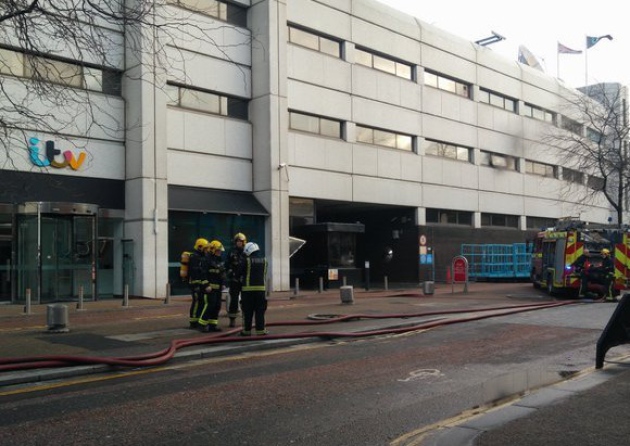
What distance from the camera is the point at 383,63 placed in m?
30.5

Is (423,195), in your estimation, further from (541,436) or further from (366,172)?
(541,436)

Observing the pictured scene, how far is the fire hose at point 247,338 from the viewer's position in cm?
801

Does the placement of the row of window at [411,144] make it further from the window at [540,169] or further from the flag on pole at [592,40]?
the flag on pole at [592,40]

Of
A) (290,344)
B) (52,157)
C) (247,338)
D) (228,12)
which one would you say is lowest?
(290,344)

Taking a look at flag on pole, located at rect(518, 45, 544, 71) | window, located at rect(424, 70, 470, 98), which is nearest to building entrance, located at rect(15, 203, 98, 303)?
window, located at rect(424, 70, 470, 98)

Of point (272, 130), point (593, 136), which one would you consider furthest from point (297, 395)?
point (593, 136)

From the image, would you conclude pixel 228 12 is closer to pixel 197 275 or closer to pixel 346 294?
pixel 346 294

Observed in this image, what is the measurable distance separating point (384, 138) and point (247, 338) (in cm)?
2126

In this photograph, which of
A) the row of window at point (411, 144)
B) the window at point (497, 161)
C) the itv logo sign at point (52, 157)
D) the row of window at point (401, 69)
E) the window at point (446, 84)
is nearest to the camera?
the itv logo sign at point (52, 157)

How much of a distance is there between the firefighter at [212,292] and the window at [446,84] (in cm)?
2376

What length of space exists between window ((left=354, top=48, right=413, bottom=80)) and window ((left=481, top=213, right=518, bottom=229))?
33.8 feet

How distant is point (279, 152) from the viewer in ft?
80.8

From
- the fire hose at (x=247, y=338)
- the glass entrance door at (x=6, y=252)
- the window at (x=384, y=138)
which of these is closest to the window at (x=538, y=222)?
the window at (x=384, y=138)

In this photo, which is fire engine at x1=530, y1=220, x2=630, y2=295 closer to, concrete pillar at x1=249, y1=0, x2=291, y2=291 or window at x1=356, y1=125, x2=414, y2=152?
concrete pillar at x1=249, y1=0, x2=291, y2=291
